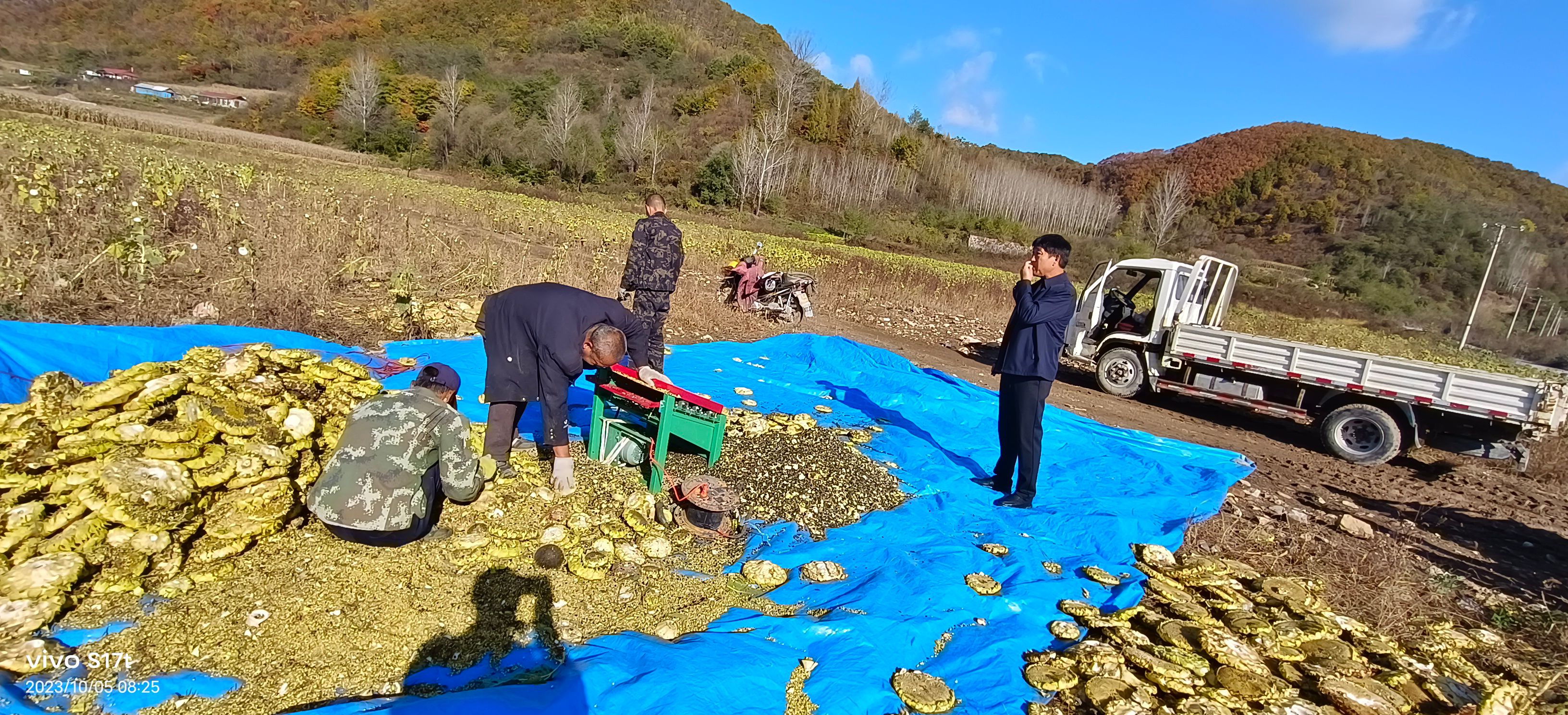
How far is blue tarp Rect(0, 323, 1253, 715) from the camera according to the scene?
2.55m

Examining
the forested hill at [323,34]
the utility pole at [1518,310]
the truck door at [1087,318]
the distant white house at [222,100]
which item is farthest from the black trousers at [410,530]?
the forested hill at [323,34]

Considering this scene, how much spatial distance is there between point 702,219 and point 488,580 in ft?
→ 107

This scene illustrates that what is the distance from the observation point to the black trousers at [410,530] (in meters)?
3.08

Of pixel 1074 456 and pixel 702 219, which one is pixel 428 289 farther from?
pixel 702 219

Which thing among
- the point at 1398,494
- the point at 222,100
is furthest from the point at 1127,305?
the point at 222,100

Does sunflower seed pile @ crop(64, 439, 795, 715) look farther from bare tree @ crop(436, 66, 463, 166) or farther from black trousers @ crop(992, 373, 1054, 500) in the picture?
bare tree @ crop(436, 66, 463, 166)

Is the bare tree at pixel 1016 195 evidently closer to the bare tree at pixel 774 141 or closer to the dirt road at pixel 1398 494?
the bare tree at pixel 774 141

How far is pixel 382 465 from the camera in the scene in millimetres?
3047

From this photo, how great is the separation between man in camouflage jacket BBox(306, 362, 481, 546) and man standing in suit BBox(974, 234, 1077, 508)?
3787 millimetres

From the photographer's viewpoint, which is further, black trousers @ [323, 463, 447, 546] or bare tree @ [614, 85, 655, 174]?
bare tree @ [614, 85, 655, 174]

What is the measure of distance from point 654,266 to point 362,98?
5137 centimetres

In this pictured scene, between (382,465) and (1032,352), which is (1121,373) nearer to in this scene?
(1032,352)

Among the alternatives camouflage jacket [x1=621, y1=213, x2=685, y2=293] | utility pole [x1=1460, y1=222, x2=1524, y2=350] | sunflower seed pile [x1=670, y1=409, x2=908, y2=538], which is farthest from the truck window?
utility pole [x1=1460, y1=222, x2=1524, y2=350]

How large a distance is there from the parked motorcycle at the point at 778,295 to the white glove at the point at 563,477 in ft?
26.1
